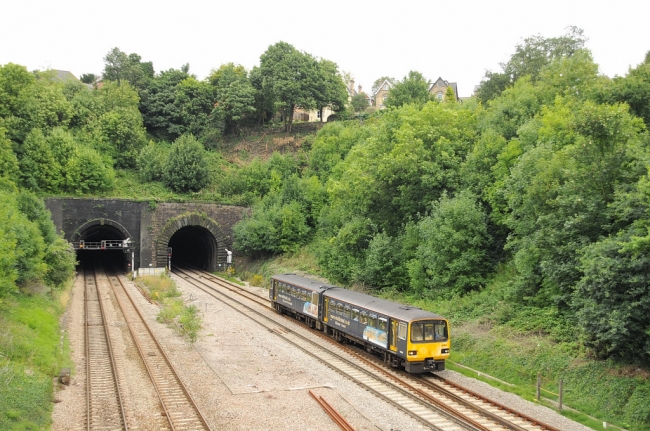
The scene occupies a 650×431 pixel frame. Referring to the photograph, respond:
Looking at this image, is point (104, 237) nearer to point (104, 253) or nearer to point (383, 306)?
point (104, 253)

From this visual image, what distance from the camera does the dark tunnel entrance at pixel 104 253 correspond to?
49772 millimetres

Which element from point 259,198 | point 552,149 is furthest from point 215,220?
point 552,149

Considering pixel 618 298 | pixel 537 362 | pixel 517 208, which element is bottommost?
pixel 537 362

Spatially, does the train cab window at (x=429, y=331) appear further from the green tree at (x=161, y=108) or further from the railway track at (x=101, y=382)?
the green tree at (x=161, y=108)

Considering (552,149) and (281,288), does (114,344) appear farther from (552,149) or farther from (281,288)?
(552,149)

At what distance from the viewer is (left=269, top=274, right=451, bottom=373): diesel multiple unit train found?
1880cm

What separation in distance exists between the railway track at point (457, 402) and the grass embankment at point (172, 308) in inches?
304

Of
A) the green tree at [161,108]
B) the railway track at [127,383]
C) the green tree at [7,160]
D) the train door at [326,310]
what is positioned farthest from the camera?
the green tree at [161,108]

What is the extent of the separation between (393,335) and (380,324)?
40.2 inches

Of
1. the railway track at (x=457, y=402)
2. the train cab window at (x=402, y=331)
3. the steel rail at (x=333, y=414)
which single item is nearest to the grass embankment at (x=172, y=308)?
the railway track at (x=457, y=402)

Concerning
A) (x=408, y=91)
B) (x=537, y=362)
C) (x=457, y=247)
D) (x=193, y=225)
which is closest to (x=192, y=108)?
(x=193, y=225)

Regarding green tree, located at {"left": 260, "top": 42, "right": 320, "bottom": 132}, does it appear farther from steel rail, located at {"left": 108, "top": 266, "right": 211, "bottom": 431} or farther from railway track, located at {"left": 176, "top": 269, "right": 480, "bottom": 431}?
steel rail, located at {"left": 108, "top": 266, "right": 211, "bottom": 431}

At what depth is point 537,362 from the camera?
18312 mm

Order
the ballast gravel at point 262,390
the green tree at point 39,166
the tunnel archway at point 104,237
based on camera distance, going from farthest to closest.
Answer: the tunnel archway at point 104,237 → the green tree at point 39,166 → the ballast gravel at point 262,390
